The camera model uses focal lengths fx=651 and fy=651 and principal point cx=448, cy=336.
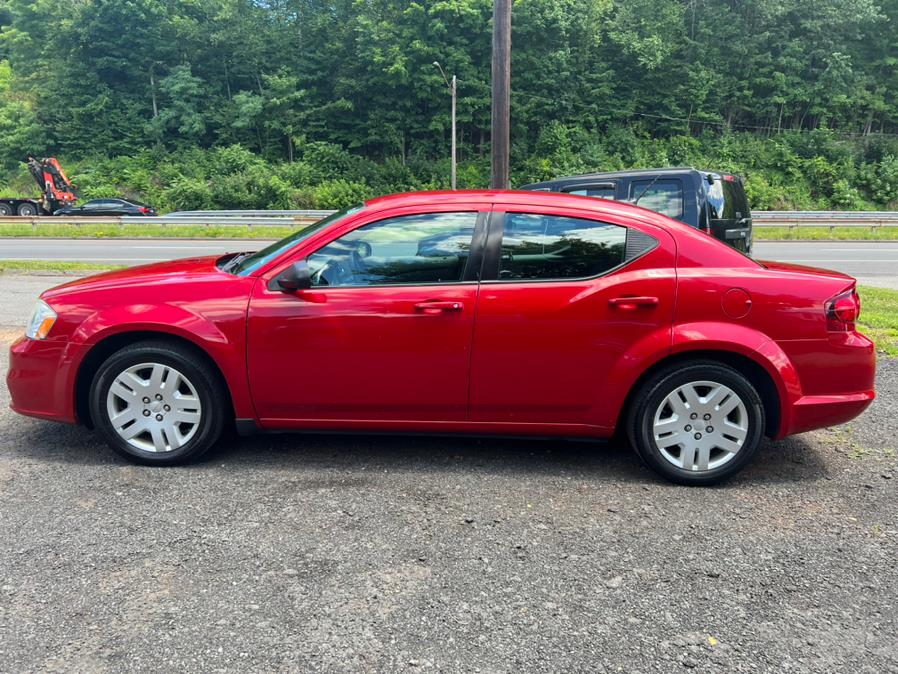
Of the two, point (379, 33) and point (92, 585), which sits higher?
point (379, 33)

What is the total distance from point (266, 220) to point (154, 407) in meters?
23.0

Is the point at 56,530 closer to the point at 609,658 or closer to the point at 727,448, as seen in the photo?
the point at 609,658

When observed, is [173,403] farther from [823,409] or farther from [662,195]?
[662,195]

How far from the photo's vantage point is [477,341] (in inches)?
138

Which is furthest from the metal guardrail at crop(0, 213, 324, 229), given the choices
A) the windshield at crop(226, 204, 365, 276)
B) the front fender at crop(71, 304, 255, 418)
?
the front fender at crop(71, 304, 255, 418)

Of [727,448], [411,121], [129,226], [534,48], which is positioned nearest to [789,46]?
[534,48]

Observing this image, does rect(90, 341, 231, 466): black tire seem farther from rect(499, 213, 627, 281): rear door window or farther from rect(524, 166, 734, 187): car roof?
rect(524, 166, 734, 187): car roof

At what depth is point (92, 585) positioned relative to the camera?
8.41 feet

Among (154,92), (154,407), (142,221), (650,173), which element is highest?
(154,92)

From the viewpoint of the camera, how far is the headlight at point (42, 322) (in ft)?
12.2

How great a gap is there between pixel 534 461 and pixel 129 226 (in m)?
23.4

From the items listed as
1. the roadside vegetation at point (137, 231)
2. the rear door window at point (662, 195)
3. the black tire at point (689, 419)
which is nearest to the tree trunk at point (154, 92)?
the roadside vegetation at point (137, 231)

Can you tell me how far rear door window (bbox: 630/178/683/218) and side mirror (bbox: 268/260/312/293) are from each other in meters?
4.68

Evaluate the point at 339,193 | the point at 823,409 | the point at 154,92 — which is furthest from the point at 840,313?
the point at 154,92
